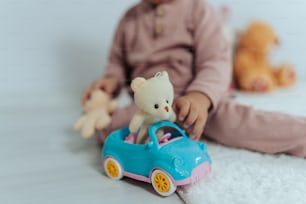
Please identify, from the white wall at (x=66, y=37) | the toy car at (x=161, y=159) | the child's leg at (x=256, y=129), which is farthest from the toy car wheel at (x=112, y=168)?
the white wall at (x=66, y=37)

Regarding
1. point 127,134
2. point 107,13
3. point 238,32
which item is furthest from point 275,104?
point 107,13

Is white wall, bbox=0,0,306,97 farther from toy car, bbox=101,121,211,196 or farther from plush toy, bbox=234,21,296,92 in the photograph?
toy car, bbox=101,121,211,196

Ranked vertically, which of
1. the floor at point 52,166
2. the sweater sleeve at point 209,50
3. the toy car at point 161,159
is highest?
the sweater sleeve at point 209,50

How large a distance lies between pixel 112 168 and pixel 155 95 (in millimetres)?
157

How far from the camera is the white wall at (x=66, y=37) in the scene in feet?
3.84

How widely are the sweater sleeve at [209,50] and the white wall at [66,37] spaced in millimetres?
409

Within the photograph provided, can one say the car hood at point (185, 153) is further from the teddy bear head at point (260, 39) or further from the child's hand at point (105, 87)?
the teddy bear head at point (260, 39)

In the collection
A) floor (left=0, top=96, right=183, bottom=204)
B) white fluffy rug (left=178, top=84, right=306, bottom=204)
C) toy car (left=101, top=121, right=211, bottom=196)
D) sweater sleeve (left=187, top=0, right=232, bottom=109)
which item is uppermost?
sweater sleeve (left=187, top=0, right=232, bottom=109)

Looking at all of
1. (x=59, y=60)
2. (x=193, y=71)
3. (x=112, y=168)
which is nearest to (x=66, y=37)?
(x=59, y=60)

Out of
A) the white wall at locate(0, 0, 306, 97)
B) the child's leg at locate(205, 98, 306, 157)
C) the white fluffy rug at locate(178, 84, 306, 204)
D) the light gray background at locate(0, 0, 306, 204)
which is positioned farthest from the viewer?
the white wall at locate(0, 0, 306, 97)

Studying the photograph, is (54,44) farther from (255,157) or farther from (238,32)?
(255,157)

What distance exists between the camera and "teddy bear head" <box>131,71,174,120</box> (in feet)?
2.00

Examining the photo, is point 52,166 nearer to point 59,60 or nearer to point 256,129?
point 256,129

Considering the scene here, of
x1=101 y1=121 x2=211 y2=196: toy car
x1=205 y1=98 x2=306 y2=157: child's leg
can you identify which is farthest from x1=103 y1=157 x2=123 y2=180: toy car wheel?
x1=205 y1=98 x2=306 y2=157: child's leg
